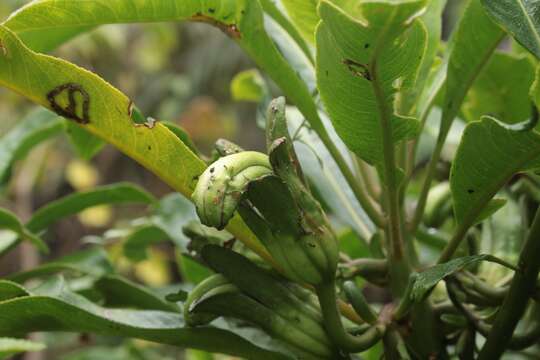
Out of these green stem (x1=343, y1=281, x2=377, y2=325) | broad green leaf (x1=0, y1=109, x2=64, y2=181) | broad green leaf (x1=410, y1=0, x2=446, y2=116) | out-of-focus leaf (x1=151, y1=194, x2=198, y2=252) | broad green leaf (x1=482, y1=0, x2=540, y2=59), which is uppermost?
broad green leaf (x1=482, y1=0, x2=540, y2=59)

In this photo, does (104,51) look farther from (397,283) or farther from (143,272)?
(397,283)

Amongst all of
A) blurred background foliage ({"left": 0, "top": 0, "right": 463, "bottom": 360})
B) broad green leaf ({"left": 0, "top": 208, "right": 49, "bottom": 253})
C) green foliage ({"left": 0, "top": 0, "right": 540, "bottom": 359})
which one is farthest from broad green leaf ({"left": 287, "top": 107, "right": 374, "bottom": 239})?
blurred background foliage ({"left": 0, "top": 0, "right": 463, "bottom": 360})

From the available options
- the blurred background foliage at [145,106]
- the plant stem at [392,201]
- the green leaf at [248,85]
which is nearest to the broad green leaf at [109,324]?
the plant stem at [392,201]

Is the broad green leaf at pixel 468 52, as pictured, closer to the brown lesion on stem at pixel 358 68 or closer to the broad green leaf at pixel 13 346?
the brown lesion on stem at pixel 358 68

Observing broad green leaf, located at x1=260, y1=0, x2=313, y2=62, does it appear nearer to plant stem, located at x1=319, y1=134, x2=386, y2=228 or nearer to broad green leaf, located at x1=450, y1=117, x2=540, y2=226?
plant stem, located at x1=319, y1=134, x2=386, y2=228

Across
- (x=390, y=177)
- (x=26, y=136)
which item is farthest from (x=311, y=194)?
(x=26, y=136)
